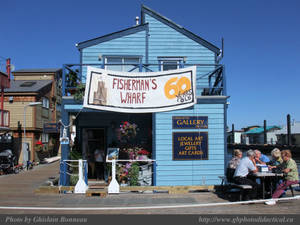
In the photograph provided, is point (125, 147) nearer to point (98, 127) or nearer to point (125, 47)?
point (98, 127)

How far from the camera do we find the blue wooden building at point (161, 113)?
10.7 meters

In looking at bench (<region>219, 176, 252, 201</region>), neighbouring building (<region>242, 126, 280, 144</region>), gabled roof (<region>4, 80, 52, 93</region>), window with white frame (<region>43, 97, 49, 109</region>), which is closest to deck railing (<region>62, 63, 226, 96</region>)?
bench (<region>219, 176, 252, 201</region>)

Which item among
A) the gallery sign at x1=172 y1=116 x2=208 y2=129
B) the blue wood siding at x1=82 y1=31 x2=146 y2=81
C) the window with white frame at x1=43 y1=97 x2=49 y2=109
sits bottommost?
the gallery sign at x1=172 y1=116 x2=208 y2=129

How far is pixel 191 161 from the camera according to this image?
10.8m

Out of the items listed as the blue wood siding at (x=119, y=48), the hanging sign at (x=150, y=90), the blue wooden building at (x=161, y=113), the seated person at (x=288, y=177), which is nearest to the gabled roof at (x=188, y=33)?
the blue wooden building at (x=161, y=113)

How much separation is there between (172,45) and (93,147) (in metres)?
6.21

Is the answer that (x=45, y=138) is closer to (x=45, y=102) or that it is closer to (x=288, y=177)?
(x=45, y=102)

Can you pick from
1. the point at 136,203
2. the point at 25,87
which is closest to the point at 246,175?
the point at 136,203

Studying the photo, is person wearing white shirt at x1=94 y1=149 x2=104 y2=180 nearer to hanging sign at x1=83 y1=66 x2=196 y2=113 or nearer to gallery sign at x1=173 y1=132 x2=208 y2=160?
hanging sign at x1=83 y1=66 x2=196 y2=113

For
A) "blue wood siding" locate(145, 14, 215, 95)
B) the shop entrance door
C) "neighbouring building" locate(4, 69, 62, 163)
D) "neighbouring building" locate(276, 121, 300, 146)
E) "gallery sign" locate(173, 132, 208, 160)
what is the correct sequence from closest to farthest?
"gallery sign" locate(173, 132, 208, 160), the shop entrance door, "blue wood siding" locate(145, 14, 215, 95), "neighbouring building" locate(4, 69, 62, 163), "neighbouring building" locate(276, 121, 300, 146)

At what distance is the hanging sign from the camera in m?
10.4

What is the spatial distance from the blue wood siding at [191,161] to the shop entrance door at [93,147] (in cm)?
340

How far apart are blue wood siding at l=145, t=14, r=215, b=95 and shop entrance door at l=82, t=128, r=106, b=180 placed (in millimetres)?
4480

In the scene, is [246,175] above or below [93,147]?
below
